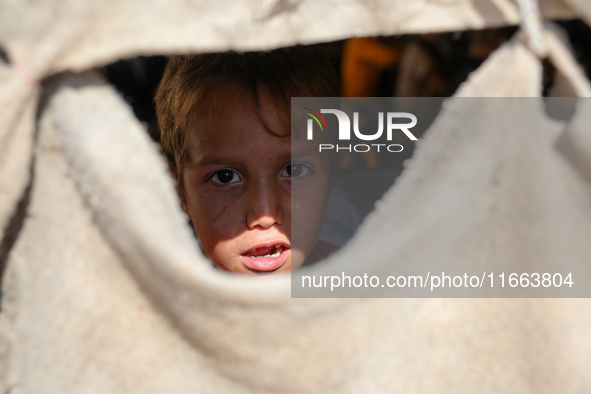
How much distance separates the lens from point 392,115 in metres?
0.60

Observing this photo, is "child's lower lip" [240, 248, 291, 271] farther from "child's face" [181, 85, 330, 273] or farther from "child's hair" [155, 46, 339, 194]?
"child's hair" [155, 46, 339, 194]

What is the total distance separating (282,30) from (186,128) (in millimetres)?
535

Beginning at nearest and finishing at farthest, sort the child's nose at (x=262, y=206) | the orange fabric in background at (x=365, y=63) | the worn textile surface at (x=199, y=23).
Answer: the worn textile surface at (x=199, y=23), the child's nose at (x=262, y=206), the orange fabric in background at (x=365, y=63)

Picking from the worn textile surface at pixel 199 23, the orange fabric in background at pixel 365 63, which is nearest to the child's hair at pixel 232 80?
the worn textile surface at pixel 199 23

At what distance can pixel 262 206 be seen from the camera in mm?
832

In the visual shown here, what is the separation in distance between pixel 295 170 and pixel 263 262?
0.18 m

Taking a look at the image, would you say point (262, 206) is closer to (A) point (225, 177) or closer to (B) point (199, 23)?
(A) point (225, 177)

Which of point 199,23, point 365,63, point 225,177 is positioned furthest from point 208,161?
point 365,63

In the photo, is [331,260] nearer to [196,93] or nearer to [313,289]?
[313,289]

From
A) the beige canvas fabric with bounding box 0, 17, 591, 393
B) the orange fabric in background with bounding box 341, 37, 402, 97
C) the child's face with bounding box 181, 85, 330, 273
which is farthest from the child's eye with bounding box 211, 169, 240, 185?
the orange fabric in background with bounding box 341, 37, 402, 97

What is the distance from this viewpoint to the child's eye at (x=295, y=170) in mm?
883

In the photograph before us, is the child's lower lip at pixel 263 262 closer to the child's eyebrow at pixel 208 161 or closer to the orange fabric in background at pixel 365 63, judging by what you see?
the child's eyebrow at pixel 208 161

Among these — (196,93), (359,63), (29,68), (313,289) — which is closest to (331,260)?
(313,289)

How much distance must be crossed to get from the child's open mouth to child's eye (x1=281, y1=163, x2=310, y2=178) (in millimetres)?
128
